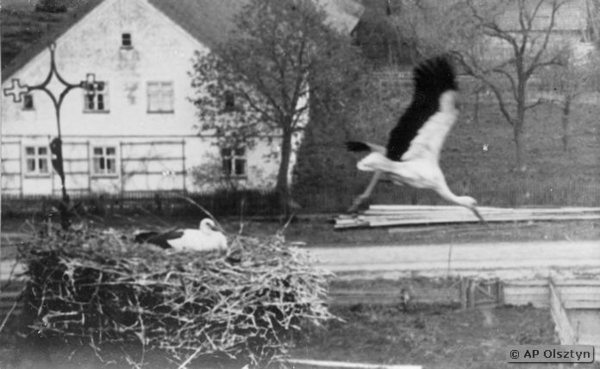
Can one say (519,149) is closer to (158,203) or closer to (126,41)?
(158,203)

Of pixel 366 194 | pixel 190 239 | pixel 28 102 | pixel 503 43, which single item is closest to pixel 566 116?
pixel 503 43

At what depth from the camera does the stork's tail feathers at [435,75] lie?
5574 mm

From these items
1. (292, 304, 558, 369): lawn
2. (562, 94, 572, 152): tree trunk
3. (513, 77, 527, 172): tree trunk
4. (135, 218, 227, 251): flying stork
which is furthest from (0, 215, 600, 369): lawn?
(562, 94, 572, 152): tree trunk

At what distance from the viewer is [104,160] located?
18.9 ft

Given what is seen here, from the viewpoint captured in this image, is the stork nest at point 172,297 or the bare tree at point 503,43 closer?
the stork nest at point 172,297

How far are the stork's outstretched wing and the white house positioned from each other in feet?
1.63

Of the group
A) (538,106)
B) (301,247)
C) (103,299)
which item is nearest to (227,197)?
(301,247)

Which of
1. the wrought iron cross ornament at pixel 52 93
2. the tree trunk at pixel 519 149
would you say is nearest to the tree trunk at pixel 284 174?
the wrought iron cross ornament at pixel 52 93

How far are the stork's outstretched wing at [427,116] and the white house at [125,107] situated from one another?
0.50 metres

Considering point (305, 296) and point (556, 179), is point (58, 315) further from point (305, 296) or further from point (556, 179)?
point (556, 179)

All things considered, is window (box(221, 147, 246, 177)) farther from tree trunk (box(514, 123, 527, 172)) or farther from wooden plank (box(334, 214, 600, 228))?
tree trunk (box(514, 123, 527, 172))

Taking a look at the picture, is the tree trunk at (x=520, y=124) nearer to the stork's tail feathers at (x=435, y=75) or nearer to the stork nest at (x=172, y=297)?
the stork's tail feathers at (x=435, y=75)

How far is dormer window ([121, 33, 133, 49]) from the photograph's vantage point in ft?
18.6

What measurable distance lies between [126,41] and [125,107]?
35 centimetres
